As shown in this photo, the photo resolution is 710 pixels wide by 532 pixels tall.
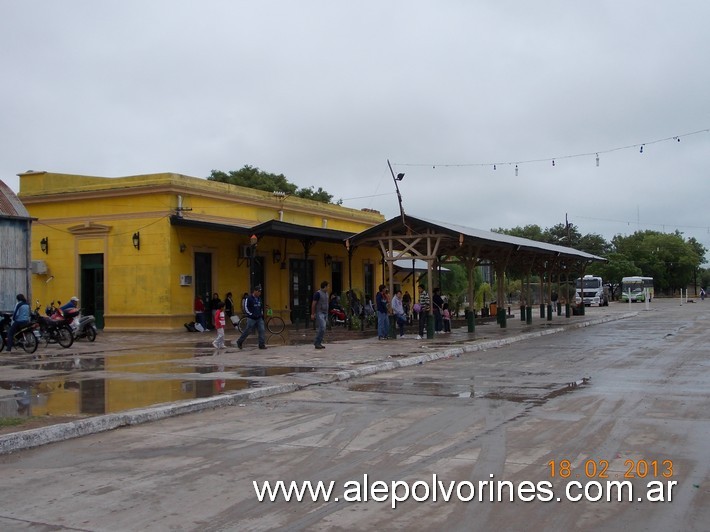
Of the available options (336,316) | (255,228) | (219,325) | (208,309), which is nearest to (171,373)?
(219,325)

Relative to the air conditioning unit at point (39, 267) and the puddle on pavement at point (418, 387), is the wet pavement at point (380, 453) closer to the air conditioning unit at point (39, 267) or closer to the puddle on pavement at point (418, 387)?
the puddle on pavement at point (418, 387)

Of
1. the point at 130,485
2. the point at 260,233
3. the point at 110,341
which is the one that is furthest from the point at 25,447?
the point at 260,233

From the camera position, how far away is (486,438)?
305 inches

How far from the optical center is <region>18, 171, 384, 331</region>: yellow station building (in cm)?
2588

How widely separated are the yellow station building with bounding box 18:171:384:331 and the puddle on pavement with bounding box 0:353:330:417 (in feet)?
29.5

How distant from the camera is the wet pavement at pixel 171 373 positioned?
9.53 m

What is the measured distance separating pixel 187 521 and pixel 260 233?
71.1 ft

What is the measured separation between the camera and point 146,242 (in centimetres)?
Answer: 2605

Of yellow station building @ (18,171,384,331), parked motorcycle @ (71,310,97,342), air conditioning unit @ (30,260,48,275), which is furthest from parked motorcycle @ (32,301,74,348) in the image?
air conditioning unit @ (30,260,48,275)

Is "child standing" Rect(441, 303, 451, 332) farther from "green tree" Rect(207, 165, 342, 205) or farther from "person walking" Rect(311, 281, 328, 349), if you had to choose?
"green tree" Rect(207, 165, 342, 205)

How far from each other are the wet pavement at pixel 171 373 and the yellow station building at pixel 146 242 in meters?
3.13

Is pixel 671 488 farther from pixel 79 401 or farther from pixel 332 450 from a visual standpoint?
pixel 79 401

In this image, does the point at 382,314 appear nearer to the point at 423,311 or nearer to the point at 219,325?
the point at 423,311

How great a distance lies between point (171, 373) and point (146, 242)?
43.6ft
